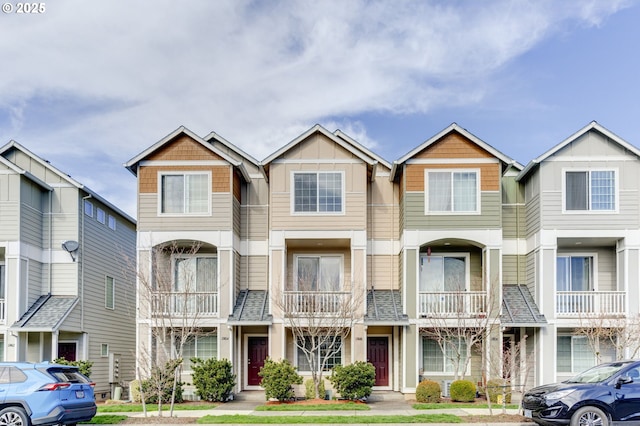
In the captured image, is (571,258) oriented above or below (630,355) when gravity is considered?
above

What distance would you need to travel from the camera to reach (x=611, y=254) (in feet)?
87.4

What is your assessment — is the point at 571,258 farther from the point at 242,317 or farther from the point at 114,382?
the point at 114,382

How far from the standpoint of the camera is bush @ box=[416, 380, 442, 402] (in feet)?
76.0

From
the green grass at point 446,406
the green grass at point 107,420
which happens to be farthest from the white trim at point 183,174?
the green grass at point 446,406

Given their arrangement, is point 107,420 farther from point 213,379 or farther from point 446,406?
point 446,406

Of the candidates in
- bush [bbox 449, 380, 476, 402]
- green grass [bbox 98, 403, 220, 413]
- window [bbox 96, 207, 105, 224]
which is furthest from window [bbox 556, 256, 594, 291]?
window [bbox 96, 207, 105, 224]

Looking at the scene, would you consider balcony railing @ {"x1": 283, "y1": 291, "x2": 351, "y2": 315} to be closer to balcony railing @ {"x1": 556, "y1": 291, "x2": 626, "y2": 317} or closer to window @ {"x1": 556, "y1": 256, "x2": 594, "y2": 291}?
balcony railing @ {"x1": 556, "y1": 291, "x2": 626, "y2": 317}

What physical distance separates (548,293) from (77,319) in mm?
17056

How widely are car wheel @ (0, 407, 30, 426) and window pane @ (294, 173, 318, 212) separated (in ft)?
42.4

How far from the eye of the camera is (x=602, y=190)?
25094mm

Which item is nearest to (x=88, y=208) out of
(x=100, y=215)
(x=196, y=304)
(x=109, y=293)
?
(x=100, y=215)

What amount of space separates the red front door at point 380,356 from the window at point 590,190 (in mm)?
8260

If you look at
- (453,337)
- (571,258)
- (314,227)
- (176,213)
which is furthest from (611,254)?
(176,213)

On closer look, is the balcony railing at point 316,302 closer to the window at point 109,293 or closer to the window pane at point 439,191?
the window pane at point 439,191
